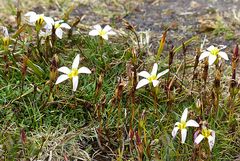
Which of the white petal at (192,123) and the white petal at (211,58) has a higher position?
the white petal at (211,58)

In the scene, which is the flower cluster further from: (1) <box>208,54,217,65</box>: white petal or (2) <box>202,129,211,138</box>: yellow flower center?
(1) <box>208,54,217,65</box>: white petal

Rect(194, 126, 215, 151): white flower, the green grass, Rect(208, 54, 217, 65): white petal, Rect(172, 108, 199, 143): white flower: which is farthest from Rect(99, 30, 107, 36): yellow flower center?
Rect(194, 126, 215, 151): white flower

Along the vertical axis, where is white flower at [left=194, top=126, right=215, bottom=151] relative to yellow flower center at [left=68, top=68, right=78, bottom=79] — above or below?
below

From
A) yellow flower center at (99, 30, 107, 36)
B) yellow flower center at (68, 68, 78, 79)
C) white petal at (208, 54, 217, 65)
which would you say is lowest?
yellow flower center at (68, 68, 78, 79)

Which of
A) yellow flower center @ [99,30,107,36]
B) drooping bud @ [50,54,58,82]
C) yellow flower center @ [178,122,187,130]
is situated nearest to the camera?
yellow flower center @ [178,122,187,130]

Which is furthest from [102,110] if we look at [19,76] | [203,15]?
[203,15]

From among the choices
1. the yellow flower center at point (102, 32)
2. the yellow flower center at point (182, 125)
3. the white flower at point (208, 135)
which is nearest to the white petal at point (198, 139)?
the white flower at point (208, 135)

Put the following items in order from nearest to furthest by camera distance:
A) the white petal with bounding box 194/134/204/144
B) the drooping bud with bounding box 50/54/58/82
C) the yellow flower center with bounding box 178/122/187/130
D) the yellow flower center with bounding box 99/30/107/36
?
the white petal with bounding box 194/134/204/144
the yellow flower center with bounding box 178/122/187/130
the drooping bud with bounding box 50/54/58/82
the yellow flower center with bounding box 99/30/107/36

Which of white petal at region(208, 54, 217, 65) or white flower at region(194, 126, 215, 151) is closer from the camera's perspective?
white flower at region(194, 126, 215, 151)

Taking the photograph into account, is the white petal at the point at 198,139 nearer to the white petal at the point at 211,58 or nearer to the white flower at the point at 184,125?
the white flower at the point at 184,125

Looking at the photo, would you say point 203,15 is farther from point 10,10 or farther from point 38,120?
point 38,120
